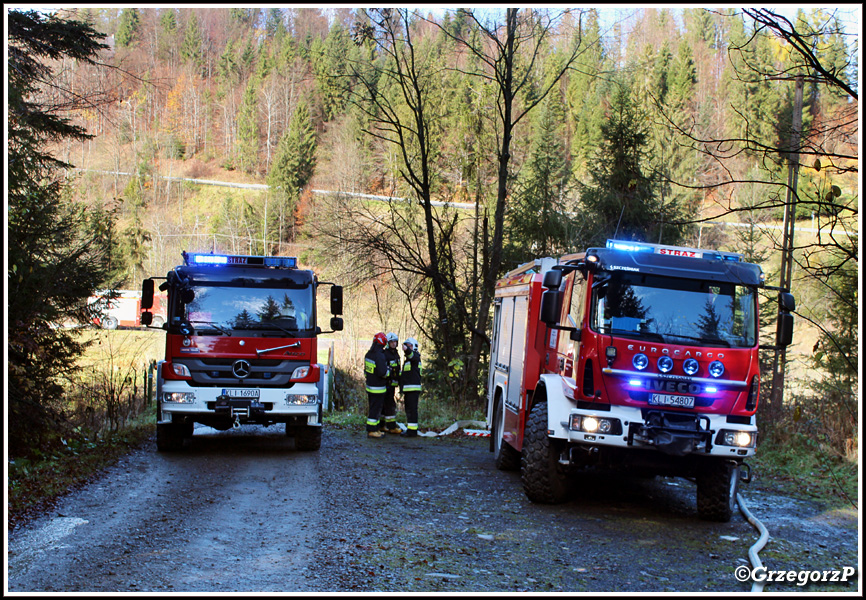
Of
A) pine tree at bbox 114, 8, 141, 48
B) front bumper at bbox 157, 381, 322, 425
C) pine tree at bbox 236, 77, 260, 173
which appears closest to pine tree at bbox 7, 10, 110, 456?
front bumper at bbox 157, 381, 322, 425

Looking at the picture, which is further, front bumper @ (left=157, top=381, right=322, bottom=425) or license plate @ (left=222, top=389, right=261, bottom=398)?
license plate @ (left=222, top=389, right=261, bottom=398)

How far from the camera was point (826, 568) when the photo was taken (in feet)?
19.6

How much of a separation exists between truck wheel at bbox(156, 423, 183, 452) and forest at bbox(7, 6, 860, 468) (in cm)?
152

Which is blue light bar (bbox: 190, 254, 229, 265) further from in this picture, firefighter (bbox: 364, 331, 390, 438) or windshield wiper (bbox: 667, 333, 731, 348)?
windshield wiper (bbox: 667, 333, 731, 348)

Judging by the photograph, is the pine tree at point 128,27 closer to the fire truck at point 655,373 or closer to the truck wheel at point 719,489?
the fire truck at point 655,373

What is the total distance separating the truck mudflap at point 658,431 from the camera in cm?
697

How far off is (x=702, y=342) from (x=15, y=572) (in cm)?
640

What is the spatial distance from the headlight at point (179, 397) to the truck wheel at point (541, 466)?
16.9ft

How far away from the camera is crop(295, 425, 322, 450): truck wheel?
1129cm

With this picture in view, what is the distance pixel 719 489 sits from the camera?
7398mm

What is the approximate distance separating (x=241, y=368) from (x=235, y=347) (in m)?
0.33

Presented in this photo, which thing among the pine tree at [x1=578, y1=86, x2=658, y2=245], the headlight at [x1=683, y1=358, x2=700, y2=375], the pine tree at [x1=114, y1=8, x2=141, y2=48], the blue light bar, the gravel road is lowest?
the gravel road

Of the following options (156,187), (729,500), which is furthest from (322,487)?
(156,187)

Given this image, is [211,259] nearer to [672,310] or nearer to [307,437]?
[307,437]
